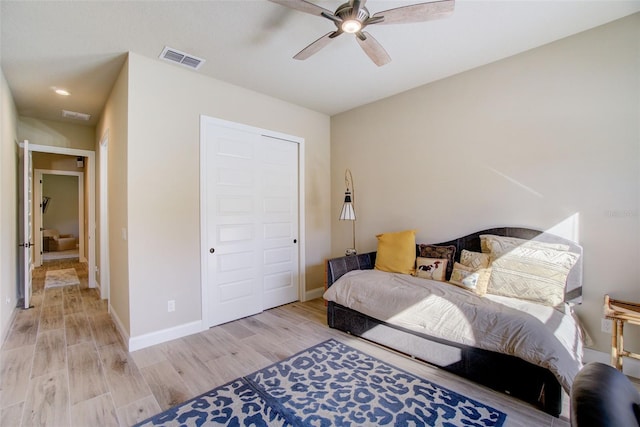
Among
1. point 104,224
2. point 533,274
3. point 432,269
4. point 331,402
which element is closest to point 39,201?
point 104,224

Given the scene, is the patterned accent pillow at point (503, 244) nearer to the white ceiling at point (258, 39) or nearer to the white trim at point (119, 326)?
the white ceiling at point (258, 39)

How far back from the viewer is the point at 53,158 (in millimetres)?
6008

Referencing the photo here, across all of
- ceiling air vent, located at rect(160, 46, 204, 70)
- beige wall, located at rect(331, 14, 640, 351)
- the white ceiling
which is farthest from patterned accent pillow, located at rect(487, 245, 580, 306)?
ceiling air vent, located at rect(160, 46, 204, 70)

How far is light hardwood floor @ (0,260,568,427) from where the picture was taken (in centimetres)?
190

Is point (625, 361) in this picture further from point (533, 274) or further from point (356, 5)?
point (356, 5)

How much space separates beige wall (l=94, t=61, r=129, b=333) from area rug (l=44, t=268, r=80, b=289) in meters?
2.54

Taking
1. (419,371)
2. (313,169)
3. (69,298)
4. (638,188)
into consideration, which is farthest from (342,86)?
(69,298)

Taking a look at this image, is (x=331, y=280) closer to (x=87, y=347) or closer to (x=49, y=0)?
(x=87, y=347)

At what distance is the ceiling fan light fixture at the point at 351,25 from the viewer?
1.87m

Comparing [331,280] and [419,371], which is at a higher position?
[331,280]

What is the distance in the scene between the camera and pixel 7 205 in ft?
10.8

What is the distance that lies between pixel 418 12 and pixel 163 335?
342 centimetres

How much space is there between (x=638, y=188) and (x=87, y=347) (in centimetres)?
488

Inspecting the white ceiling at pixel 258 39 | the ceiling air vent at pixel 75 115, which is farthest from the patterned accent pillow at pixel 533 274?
the ceiling air vent at pixel 75 115
